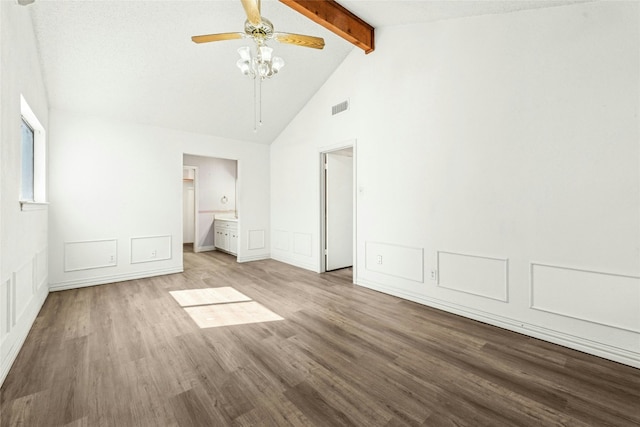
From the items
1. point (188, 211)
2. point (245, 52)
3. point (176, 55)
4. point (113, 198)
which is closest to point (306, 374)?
point (245, 52)

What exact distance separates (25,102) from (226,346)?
2.84 metres

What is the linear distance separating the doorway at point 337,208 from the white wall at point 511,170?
2.93 ft

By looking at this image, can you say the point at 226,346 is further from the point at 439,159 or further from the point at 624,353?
the point at 624,353

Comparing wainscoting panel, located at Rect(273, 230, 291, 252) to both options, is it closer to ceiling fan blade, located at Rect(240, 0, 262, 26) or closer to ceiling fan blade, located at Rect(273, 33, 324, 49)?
ceiling fan blade, located at Rect(273, 33, 324, 49)

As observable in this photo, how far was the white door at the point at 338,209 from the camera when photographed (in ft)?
16.4

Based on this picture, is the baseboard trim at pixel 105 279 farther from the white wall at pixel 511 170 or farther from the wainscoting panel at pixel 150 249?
the white wall at pixel 511 170

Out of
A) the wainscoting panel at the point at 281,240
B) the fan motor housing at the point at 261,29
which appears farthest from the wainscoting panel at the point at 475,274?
the wainscoting panel at the point at 281,240

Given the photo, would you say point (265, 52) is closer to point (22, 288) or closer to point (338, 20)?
point (338, 20)

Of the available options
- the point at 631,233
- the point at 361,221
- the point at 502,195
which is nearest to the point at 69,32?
the point at 361,221

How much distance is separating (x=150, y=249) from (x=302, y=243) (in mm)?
2575

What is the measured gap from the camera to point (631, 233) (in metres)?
2.12

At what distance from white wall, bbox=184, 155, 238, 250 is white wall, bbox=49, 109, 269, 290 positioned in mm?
2332

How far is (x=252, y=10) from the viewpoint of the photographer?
82.2 inches

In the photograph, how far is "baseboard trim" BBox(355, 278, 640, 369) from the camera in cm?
216
